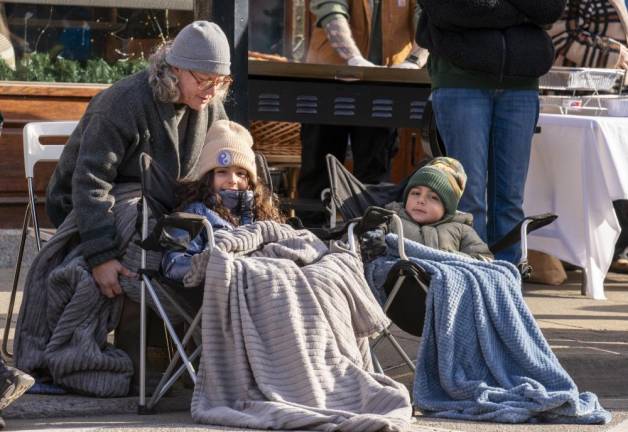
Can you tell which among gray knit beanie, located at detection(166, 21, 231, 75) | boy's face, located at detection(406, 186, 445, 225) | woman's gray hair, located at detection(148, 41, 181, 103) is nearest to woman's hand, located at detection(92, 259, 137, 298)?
woman's gray hair, located at detection(148, 41, 181, 103)

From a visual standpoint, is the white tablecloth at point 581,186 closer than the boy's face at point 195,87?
No

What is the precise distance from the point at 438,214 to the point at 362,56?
310 cm

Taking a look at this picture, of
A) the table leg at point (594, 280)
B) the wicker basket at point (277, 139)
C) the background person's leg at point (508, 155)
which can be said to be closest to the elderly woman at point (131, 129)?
the background person's leg at point (508, 155)

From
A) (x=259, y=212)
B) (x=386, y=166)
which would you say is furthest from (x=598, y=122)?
(x=259, y=212)

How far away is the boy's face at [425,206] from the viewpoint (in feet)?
19.3

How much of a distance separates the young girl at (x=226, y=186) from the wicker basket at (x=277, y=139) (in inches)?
175

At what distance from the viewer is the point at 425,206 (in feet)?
19.3

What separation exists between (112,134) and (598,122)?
2.88m

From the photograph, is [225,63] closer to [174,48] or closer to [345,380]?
[174,48]

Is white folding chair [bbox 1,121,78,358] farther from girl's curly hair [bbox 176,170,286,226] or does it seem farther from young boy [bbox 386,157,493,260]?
young boy [bbox 386,157,493,260]

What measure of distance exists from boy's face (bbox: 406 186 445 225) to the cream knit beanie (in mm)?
733

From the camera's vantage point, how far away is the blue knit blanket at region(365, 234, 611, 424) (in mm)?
5230

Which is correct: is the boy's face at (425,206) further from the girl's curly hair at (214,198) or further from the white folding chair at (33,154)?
the white folding chair at (33,154)

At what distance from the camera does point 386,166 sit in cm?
902
